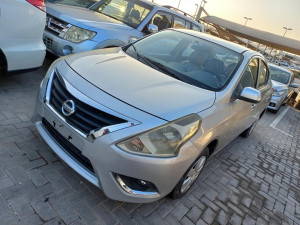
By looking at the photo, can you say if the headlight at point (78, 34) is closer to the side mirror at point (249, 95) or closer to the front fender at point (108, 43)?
the front fender at point (108, 43)

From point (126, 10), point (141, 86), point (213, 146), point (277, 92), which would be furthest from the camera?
point (277, 92)

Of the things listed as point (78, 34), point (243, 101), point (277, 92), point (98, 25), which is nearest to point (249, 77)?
point (243, 101)

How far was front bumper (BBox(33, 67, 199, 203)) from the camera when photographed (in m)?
2.13

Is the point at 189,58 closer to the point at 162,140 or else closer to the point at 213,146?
the point at 213,146

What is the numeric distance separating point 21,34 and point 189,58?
2.25 metres

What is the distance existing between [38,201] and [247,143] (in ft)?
14.5

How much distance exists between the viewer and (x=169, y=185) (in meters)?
2.40

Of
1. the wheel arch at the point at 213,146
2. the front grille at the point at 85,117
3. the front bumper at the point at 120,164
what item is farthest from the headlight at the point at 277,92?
the front grille at the point at 85,117

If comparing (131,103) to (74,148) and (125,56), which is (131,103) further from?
(125,56)

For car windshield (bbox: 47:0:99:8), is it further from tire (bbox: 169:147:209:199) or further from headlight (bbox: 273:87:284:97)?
headlight (bbox: 273:87:284:97)

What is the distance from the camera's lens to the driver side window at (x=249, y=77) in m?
3.39

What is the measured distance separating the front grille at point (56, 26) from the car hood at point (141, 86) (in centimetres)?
193

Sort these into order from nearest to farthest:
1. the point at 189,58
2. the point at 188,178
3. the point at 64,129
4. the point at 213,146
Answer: the point at 64,129 → the point at 188,178 → the point at 213,146 → the point at 189,58

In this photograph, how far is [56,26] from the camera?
16.2 feet
